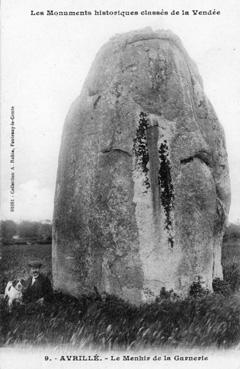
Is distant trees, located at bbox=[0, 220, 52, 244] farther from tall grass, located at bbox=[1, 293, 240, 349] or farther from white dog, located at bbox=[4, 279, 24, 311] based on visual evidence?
tall grass, located at bbox=[1, 293, 240, 349]

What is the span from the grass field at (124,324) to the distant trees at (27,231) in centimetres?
598

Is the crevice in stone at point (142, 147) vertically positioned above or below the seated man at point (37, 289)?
above

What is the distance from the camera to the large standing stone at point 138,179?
8797 millimetres

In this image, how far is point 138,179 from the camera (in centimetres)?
888

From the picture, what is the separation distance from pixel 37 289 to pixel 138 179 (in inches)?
109

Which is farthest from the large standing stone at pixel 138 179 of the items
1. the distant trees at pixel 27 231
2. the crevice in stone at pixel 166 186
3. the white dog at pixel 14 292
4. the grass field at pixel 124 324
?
the distant trees at pixel 27 231

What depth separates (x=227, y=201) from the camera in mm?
10477

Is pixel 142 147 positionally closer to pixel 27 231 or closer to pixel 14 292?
pixel 14 292

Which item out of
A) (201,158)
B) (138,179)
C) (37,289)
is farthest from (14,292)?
(201,158)

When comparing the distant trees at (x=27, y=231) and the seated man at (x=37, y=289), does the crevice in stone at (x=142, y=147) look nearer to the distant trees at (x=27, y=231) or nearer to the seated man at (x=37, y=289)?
the seated man at (x=37, y=289)

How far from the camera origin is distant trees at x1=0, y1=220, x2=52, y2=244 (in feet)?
49.2

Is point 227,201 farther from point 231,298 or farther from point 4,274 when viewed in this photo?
point 4,274

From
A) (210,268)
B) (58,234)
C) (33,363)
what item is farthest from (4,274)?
(210,268)

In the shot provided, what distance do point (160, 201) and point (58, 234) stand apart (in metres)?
2.17
